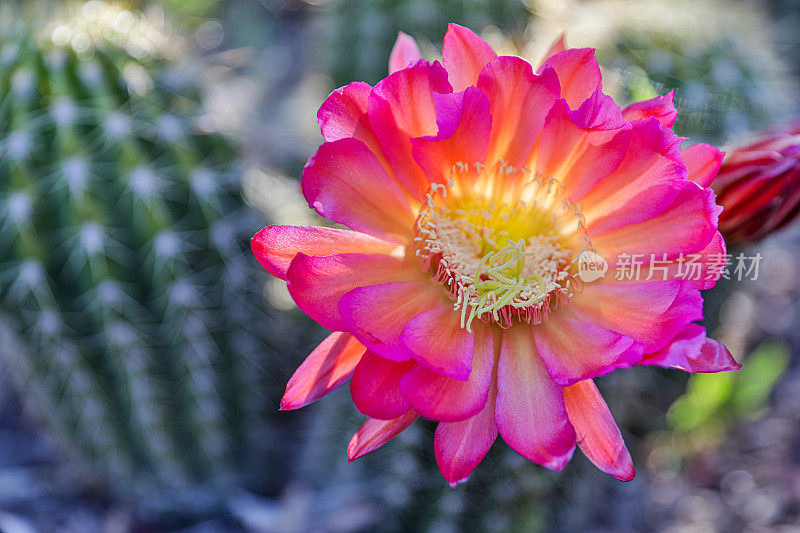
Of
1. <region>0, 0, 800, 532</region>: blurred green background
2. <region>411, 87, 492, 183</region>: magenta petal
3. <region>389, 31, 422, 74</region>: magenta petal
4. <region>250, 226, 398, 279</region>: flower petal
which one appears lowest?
<region>0, 0, 800, 532</region>: blurred green background

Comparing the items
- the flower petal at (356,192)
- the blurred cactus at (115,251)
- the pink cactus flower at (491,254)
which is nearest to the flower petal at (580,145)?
the pink cactus flower at (491,254)

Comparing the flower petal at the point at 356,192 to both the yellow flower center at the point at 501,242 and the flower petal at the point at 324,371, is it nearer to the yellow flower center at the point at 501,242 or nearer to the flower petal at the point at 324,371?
the yellow flower center at the point at 501,242

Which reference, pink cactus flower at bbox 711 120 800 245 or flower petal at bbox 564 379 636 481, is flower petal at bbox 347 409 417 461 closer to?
flower petal at bbox 564 379 636 481

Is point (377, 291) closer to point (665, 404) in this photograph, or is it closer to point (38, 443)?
point (665, 404)

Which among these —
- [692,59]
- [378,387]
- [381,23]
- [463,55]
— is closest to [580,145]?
[463,55]

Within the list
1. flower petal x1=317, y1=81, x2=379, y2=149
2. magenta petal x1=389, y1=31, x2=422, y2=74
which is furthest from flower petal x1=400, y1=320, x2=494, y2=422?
magenta petal x1=389, y1=31, x2=422, y2=74

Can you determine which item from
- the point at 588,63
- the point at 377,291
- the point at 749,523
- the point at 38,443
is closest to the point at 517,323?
the point at 377,291

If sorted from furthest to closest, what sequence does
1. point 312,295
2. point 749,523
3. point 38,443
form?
point 38,443
point 749,523
point 312,295
